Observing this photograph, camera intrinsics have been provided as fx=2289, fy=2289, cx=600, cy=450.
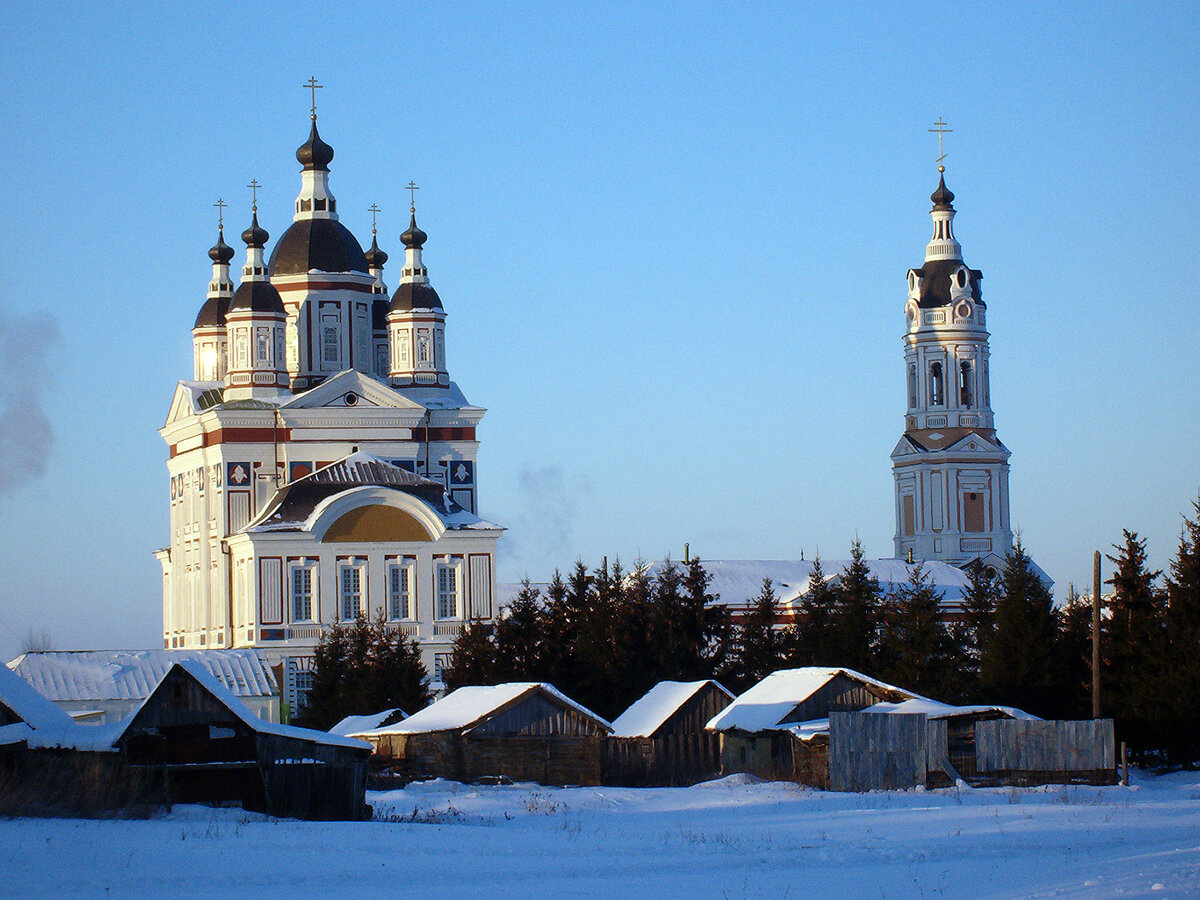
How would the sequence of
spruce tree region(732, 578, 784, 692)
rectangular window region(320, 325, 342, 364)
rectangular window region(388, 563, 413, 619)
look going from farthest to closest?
rectangular window region(320, 325, 342, 364), rectangular window region(388, 563, 413, 619), spruce tree region(732, 578, 784, 692)

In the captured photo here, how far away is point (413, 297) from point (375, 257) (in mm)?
6178

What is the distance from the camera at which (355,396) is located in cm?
7306

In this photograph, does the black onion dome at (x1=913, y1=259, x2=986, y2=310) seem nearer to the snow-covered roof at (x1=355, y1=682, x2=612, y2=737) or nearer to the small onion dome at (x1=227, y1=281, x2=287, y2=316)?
the small onion dome at (x1=227, y1=281, x2=287, y2=316)

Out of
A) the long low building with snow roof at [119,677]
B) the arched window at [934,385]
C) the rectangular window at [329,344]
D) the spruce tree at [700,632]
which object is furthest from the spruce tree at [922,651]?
the arched window at [934,385]

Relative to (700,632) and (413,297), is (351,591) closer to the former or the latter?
(413,297)

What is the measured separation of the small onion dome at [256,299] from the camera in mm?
73562

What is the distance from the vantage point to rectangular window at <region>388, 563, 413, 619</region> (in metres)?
68.0

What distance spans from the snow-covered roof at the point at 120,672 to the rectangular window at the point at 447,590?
1214 centimetres

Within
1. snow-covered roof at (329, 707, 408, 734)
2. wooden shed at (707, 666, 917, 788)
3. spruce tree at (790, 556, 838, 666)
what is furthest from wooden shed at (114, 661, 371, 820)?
spruce tree at (790, 556, 838, 666)

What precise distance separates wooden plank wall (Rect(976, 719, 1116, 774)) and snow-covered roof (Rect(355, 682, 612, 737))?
8.20 metres

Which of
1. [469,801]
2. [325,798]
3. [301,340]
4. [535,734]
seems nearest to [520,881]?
Result: [325,798]

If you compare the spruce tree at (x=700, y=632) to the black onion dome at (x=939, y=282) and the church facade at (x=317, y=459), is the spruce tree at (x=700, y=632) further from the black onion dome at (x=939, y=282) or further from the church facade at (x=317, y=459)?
the black onion dome at (x=939, y=282)

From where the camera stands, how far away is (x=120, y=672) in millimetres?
54438

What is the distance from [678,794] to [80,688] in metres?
18.7
